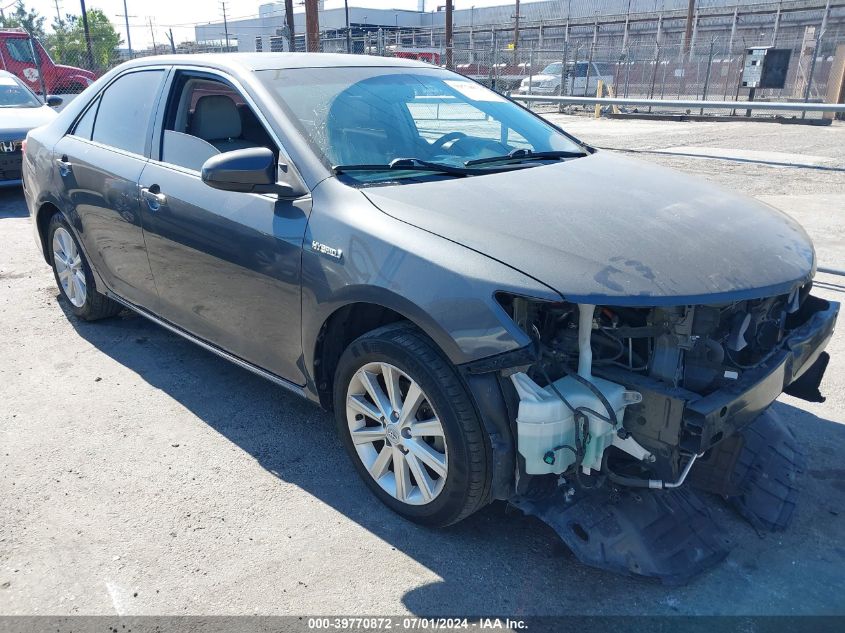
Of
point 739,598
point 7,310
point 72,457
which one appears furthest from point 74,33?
point 739,598

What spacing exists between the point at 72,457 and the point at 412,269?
210 centimetres

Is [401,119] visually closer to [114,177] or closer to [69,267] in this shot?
[114,177]

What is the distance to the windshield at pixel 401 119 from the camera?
3215 millimetres

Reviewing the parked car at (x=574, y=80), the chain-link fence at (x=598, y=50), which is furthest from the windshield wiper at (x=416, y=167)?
the parked car at (x=574, y=80)

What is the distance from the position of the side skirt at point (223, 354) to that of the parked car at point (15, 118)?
19.4ft

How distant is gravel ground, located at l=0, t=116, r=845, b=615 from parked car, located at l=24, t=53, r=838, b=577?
0.19 metres

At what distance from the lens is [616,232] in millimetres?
2627

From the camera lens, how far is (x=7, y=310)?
5.46m

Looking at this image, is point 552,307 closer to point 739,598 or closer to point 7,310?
point 739,598

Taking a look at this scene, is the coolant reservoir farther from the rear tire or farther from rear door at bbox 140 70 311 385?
the rear tire

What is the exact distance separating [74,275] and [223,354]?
6.66 feet

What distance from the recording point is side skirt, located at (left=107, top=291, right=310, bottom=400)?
331 centimetres

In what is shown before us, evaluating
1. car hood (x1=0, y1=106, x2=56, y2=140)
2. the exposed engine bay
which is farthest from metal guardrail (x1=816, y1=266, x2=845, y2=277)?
car hood (x1=0, y1=106, x2=56, y2=140)

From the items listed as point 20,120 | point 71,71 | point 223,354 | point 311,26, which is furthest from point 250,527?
point 71,71
